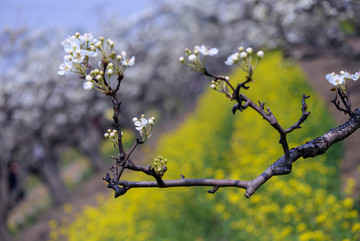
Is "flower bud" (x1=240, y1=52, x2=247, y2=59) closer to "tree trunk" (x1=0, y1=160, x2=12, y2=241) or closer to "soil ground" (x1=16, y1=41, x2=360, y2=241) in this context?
"soil ground" (x1=16, y1=41, x2=360, y2=241)

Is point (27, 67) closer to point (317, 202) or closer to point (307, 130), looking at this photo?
point (307, 130)

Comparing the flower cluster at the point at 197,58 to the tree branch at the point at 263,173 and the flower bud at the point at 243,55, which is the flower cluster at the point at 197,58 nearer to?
the flower bud at the point at 243,55

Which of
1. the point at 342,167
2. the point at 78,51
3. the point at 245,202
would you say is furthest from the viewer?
the point at 342,167

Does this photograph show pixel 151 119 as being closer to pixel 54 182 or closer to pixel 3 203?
pixel 3 203

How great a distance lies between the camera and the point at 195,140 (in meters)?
9.91

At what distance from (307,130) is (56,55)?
12511 mm

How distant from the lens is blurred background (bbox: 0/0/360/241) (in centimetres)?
464

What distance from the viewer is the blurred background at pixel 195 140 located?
4641 millimetres

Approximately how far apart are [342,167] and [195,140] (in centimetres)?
436

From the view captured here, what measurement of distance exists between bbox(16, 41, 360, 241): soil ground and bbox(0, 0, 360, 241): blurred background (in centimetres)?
5

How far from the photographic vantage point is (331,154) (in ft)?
21.7

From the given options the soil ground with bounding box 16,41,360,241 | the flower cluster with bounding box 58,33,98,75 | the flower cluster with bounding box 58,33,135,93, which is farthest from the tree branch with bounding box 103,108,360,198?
the soil ground with bounding box 16,41,360,241

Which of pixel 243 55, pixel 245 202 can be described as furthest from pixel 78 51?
pixel 245 202

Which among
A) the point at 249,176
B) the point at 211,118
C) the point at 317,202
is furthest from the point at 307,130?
the point at 211,118
